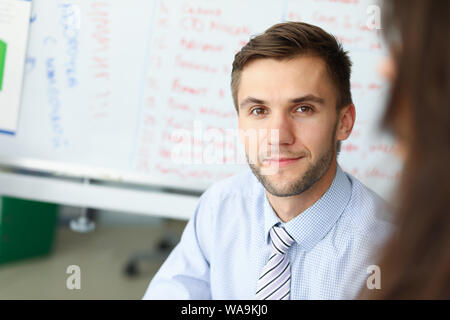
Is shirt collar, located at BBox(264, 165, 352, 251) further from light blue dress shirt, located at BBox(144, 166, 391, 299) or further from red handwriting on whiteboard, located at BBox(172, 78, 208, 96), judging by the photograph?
red handwriting on whiteboard, located at BBox(172, 78, 208, 96)

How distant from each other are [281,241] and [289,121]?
23 centimetres

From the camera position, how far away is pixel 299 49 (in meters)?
0.92

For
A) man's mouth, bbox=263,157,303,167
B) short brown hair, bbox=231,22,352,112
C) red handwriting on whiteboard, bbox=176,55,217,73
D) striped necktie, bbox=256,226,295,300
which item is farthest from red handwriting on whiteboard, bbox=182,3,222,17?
striped necktie, bbox=256,226,295,300

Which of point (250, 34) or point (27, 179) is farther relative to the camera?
point (27, 179)

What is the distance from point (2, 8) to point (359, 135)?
116 cm

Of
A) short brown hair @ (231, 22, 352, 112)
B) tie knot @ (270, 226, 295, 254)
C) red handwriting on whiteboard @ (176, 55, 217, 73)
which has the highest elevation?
red handwriting on whiteboard @ (176, 55, 217, 73)

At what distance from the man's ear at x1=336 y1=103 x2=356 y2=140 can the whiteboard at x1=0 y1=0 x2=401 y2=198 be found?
0.36 meters

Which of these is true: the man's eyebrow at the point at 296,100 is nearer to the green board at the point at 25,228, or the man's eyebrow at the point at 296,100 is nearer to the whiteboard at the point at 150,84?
the whiteboard at the point at 150,84

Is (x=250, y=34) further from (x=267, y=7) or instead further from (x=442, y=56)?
(x=442, y=56)

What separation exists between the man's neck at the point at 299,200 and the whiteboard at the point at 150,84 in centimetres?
47

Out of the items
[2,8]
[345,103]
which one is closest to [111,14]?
[2,8]

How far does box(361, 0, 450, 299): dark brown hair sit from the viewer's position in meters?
0.38

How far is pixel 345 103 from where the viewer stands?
1.02 m

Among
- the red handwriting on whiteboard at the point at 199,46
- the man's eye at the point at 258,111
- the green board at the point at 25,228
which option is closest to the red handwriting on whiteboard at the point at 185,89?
the red handwriting on whiteboard at the point at 199,46
